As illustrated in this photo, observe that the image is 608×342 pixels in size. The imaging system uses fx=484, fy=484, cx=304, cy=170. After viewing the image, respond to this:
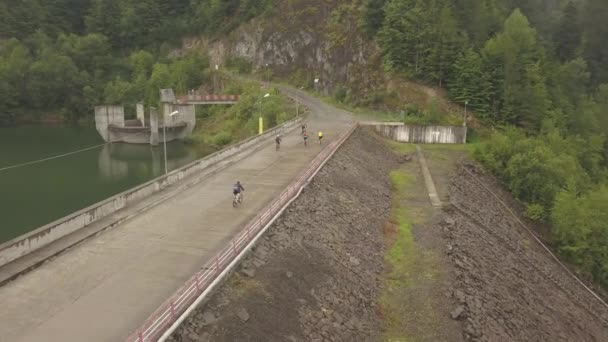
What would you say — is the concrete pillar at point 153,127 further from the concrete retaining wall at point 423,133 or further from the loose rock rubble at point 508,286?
the loose rock rubble at point 508,286

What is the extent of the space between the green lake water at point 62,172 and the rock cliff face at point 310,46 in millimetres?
22164

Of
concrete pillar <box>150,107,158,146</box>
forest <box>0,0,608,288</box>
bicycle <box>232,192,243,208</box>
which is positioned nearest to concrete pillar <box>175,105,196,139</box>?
concrete pillar <box>150,107,158,146</box>

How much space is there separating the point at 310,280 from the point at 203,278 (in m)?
4.47

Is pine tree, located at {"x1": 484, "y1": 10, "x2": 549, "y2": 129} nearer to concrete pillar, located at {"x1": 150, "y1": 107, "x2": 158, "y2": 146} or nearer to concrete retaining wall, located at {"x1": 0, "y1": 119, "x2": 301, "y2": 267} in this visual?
concrete retaining wall, located at {"x1": 0, "y1": 119, "x2": 301, "y2": 267}

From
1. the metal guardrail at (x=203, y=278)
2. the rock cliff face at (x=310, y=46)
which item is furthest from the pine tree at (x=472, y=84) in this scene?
the metal guardrail at (x=203, y=278)

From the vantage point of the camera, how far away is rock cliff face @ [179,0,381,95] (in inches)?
2500

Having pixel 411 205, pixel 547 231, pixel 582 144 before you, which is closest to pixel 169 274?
pixel 411 205

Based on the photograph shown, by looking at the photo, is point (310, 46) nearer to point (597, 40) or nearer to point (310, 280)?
point (597, 40)

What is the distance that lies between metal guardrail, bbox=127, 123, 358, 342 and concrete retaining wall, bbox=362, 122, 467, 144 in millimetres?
25940

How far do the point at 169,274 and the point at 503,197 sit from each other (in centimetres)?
2857

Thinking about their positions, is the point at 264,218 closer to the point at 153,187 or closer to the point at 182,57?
the point at 153,187

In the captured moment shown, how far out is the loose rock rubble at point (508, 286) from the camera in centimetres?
1825

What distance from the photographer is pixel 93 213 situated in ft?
63.0

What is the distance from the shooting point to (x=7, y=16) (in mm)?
103188
